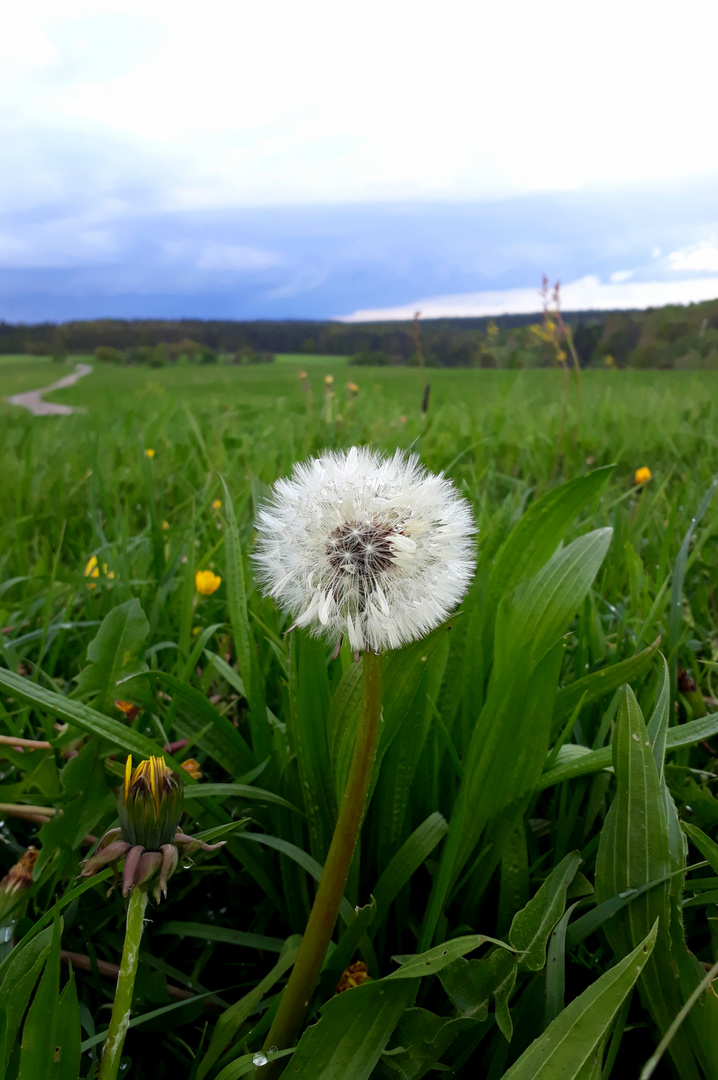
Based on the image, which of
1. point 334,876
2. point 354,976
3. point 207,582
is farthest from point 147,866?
point 207,582

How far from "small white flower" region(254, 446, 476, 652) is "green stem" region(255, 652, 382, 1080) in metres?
0.06

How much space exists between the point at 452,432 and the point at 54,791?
3605mm

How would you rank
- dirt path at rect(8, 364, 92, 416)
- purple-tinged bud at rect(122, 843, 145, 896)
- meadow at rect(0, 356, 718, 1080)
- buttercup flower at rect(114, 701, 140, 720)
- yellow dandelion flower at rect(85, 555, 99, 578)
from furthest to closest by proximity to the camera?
dirt path at rect(8, 364, 92, 416)
yellow dandelion flower at rect(85, 555, 99, 578)
buttercup flower at rect(114, 701, 140, 720)
meadow at rect(0, 356, 718, 1080)
purple-tinged bud at rect(122, 843, 145, 896)

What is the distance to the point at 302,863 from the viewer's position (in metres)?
1.21

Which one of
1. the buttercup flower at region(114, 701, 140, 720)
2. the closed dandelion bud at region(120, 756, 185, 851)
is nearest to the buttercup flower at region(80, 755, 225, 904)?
the closed dandelion bud at region(120, 756, 185, 851)

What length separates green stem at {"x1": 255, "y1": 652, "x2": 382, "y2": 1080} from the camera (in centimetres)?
85

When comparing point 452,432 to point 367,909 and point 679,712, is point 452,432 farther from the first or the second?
point 367,909

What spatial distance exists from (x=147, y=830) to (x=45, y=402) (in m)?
8.51

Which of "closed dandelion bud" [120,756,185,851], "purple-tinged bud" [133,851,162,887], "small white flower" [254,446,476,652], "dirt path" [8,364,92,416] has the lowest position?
"purple-tinged bud" [133,851,162,887]

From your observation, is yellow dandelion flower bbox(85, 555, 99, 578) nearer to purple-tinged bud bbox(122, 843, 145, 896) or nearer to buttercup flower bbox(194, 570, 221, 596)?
buttercup flower bbox(194, 570, 221, 596)

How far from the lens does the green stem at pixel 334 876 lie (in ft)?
2.80

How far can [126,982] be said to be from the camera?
80 cm

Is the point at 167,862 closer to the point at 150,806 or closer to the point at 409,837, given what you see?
the point at 150,806

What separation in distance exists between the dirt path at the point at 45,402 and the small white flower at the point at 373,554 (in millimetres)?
6709
